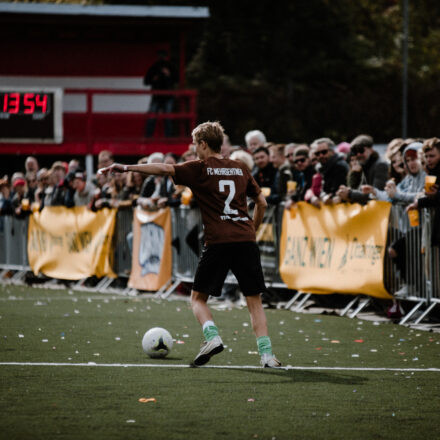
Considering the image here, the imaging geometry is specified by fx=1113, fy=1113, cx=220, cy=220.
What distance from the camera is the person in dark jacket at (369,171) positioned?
498 inches

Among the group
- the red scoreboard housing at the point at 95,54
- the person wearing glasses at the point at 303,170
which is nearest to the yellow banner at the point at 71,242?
the person wearing glasses at the point at 303,170

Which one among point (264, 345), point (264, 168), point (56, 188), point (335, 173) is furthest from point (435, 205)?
point (56, 188)

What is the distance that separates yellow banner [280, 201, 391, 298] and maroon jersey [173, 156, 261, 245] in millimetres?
4011

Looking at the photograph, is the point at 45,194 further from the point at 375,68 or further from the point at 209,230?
the point at 375,68

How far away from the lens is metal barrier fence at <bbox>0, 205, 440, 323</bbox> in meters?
11.5

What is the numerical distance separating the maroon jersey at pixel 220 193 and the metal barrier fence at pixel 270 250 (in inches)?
137

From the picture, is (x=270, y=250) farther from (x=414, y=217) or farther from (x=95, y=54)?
(x=95, y=54)

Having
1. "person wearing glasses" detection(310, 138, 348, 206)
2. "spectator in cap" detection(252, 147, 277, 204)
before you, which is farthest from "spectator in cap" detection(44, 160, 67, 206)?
"person wearing glasses" detection(310, 138, 348, 206)

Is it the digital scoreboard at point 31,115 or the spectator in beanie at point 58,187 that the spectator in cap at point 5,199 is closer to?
the spectator in beanie at point 58,187

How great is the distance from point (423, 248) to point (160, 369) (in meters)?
4.12

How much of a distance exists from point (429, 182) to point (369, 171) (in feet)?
6.04

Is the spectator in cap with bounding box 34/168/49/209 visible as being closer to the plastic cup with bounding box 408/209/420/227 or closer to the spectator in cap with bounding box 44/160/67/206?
the spectator in cap with bounding box 44/160/67/206

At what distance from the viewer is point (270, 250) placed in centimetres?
1451

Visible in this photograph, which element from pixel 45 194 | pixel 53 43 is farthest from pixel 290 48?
pixel 45 194
